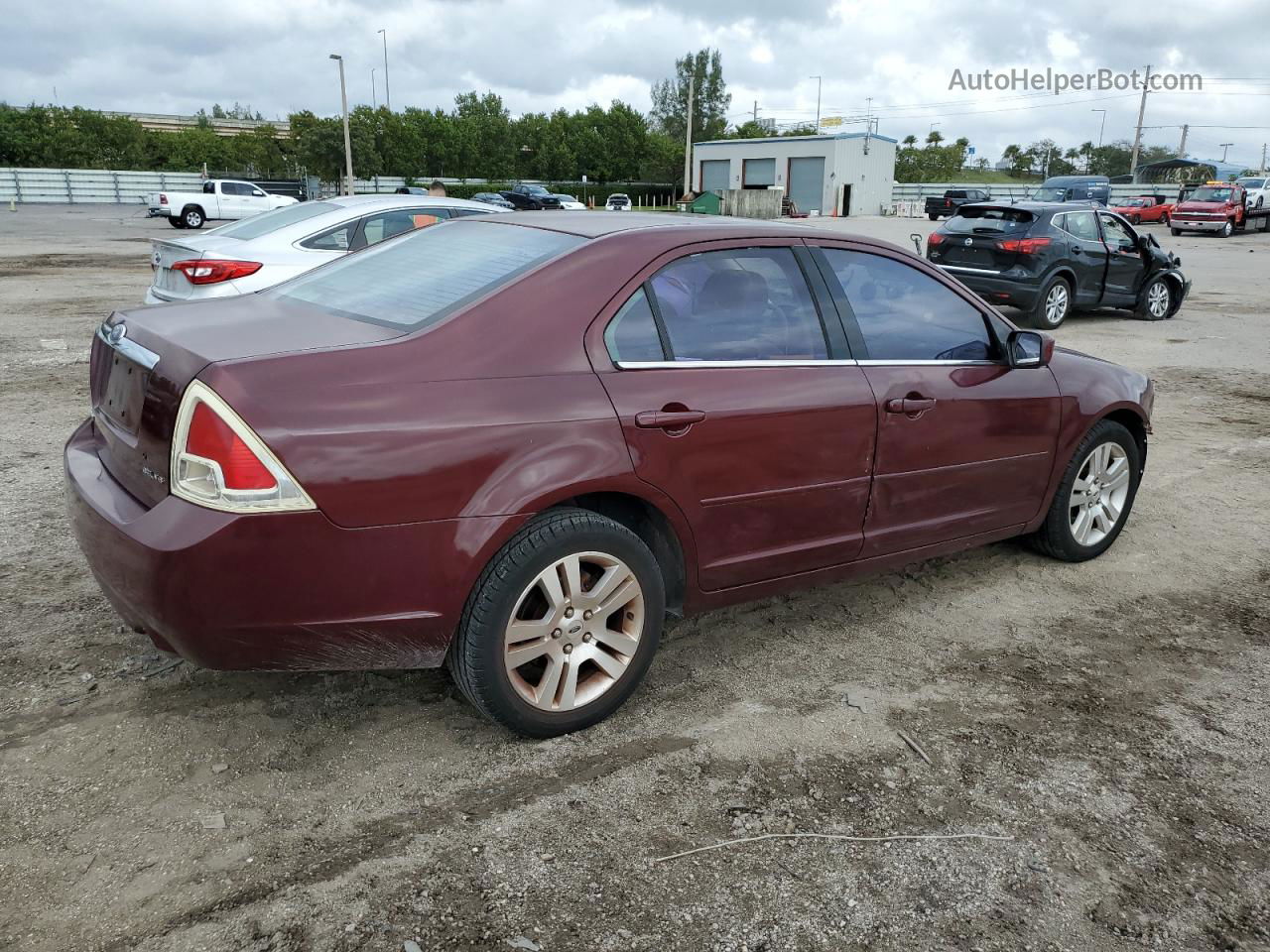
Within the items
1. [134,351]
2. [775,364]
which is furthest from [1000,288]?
[134,351]

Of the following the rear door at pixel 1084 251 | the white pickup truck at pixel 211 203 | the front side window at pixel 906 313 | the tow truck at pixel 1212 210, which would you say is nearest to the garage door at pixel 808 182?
the tow truck at pixel 1212 210

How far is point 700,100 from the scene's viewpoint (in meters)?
120

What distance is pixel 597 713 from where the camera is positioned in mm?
3180

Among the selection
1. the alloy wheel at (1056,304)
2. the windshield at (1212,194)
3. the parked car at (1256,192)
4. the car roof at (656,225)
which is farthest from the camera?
the parked car at (1256,192)

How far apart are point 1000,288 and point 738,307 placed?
10.1 metres

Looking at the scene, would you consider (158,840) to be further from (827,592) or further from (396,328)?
(827,592)

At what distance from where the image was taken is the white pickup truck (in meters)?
33.2

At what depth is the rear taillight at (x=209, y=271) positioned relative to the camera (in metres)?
7.60

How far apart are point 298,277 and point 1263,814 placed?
3706 mm

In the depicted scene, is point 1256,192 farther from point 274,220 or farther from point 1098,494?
point 1098,494

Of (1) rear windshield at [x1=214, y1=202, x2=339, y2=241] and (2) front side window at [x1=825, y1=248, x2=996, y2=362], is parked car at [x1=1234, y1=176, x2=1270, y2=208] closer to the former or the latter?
(1) rear windshield at [x1=214, y1=202, x2=339, y2=241]

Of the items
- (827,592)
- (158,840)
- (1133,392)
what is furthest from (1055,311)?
(158,840)

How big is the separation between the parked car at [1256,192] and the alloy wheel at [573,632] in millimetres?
42888

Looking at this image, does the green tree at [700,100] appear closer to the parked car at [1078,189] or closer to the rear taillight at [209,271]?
the parked car at [1078,189]
